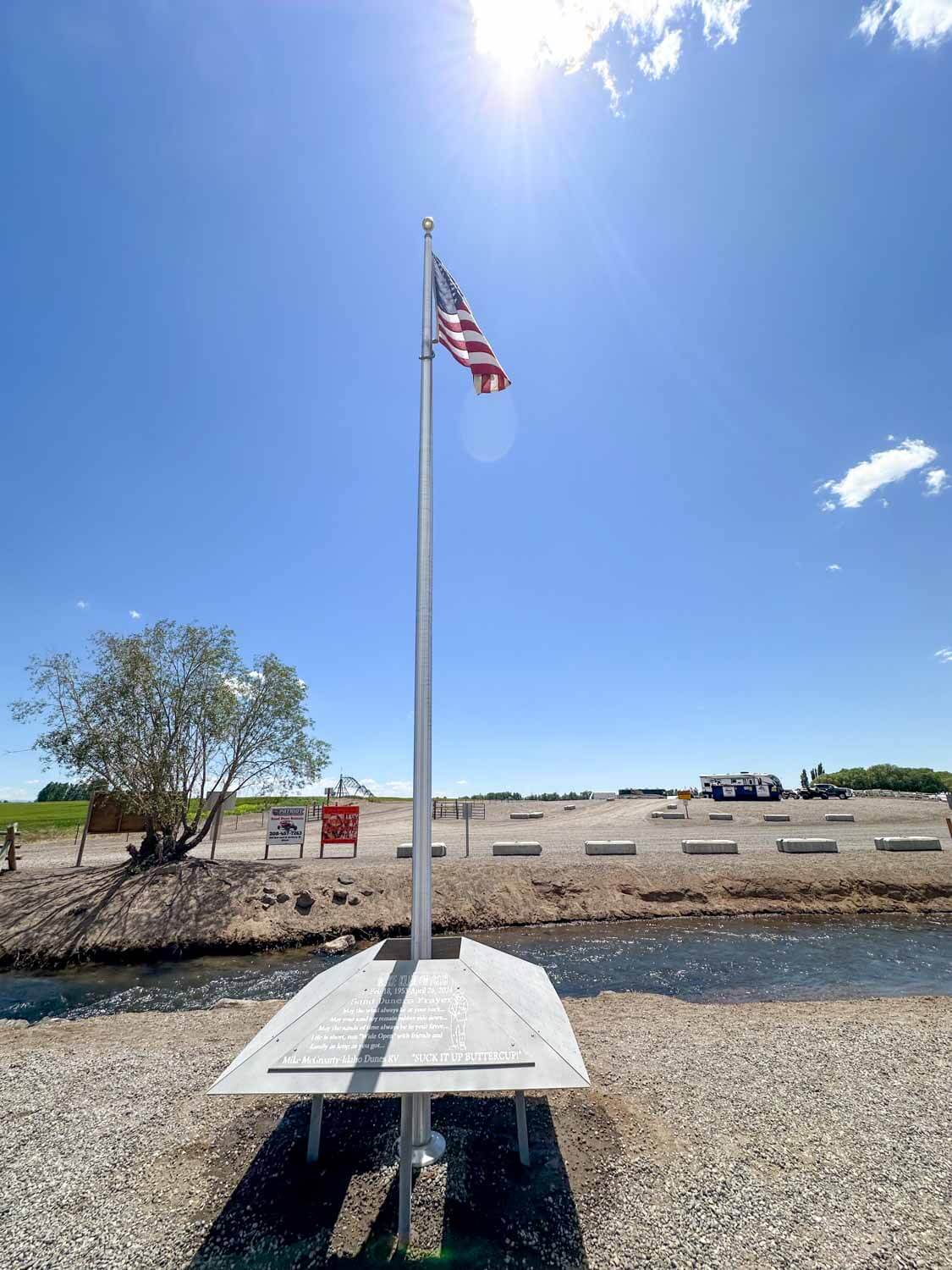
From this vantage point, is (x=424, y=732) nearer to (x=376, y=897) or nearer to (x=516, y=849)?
(x=376, y=897)

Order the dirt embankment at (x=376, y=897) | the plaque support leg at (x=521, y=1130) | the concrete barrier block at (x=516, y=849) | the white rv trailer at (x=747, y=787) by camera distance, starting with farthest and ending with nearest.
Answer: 1. the white rv trailer at (x=747, y=787)
2. the concrete barrier block at (x=516, y=849)
3. the dirt embankment at (x=376, y=897)
4. the plaque support leg at (x=521, y=1130)

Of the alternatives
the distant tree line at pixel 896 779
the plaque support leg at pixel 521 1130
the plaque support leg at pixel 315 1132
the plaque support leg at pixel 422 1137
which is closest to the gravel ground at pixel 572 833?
the plaque support leg at pixel 315 1132

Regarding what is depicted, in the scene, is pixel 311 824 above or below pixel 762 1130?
above

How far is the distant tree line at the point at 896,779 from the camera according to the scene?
88000 millimetres

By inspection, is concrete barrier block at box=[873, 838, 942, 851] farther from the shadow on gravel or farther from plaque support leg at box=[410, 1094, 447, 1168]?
plaque support leg at box=[410, 1094, 447, 1168]

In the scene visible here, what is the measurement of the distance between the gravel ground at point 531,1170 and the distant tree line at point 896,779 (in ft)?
328

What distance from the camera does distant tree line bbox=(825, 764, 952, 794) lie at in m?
88.0

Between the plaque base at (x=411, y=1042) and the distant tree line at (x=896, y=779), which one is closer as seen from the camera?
the plaque base at (x=411, y=1042)

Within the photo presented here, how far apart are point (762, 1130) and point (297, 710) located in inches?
971

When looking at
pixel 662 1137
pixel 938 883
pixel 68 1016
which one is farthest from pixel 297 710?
pixel 938 883

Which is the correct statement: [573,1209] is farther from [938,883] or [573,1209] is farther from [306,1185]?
[938,883]

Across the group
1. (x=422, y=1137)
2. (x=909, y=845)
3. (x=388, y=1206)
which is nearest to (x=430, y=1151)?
(x=422, y=1137)

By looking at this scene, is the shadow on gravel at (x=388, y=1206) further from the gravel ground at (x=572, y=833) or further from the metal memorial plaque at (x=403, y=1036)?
the gravel ground at (x=572, y=833)

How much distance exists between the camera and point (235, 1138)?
19.6 feet
